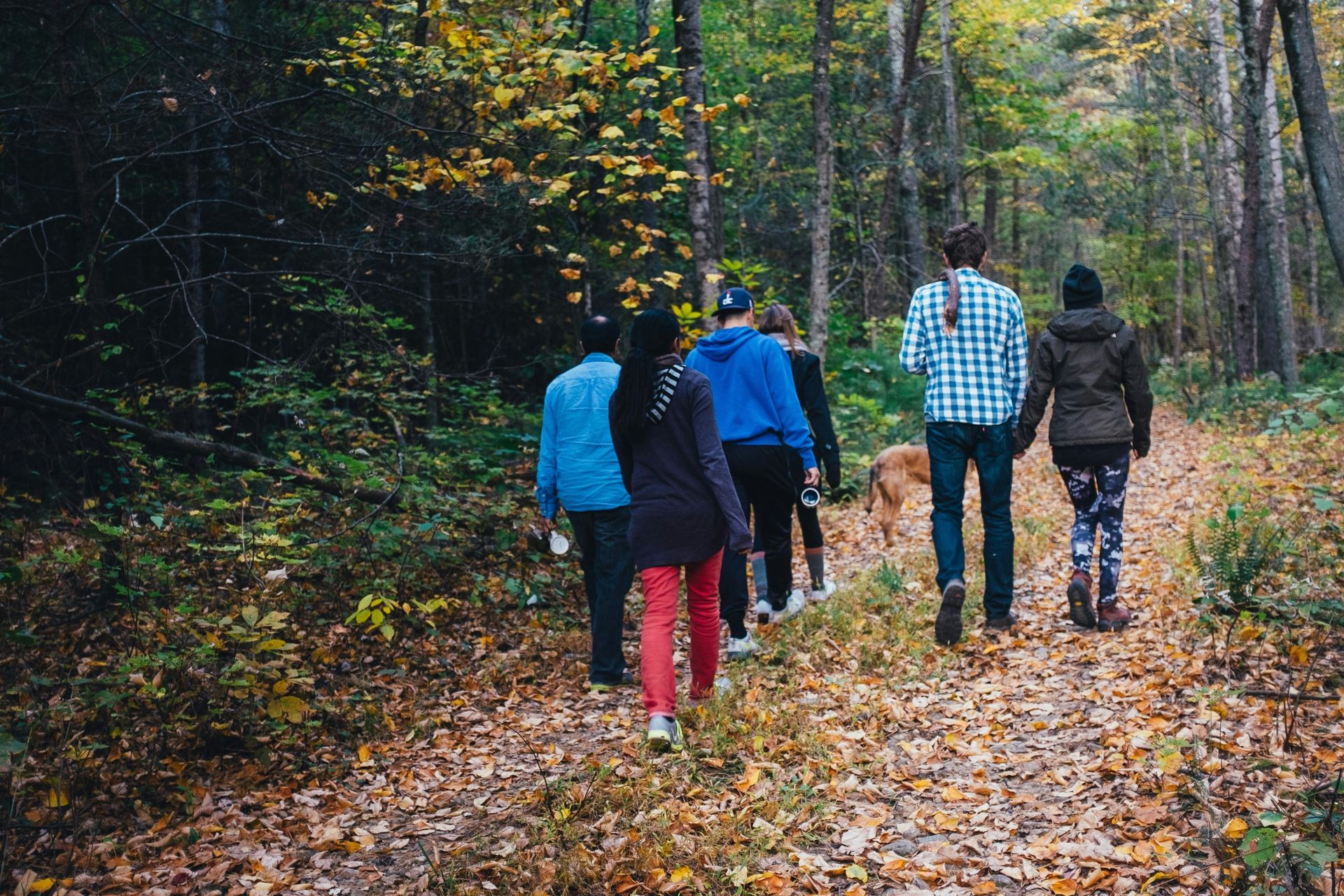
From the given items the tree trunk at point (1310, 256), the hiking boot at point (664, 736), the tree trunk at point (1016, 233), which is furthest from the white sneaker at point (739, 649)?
the tree trunk at point (1016, 233)

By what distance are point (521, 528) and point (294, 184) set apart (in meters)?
4.14

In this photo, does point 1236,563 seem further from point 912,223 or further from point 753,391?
point 912,223

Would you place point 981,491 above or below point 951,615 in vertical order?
above

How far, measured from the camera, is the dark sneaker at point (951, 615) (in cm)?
605

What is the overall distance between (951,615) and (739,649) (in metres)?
1.39

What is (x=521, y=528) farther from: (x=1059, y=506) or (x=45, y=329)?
(x=1059, y=506)

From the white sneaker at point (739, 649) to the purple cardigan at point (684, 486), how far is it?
1642mm

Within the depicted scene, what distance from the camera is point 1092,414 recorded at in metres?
5.96

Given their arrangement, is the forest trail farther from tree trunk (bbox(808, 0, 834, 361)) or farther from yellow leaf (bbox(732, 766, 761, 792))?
tree trunk (bbox(808, 0, 834, 361))

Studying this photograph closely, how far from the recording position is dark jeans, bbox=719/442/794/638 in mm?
6156

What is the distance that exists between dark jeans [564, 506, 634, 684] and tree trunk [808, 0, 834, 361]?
6526 mm

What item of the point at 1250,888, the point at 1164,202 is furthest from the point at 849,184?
the point at 1250,888

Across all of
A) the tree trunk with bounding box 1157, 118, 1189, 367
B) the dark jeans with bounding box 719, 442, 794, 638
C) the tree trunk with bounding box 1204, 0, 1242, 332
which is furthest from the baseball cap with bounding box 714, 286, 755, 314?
the tree trunk with bounding box 1157, 118, 1189, 367

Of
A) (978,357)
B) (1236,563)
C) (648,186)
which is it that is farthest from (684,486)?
(648,186)
